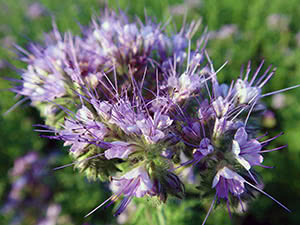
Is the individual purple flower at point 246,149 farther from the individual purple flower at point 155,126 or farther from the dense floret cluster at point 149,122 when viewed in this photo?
the individual purple flower at point 155,126

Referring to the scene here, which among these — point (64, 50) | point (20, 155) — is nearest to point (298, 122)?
point (64, 50)

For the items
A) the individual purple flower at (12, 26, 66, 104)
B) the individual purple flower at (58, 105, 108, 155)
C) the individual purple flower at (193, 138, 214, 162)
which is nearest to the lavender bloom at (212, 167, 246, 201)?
the individual purple flower at (193, 138, 214, 162)

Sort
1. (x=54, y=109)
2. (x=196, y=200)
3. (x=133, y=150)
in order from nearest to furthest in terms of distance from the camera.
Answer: (x=133, y=150), (x=54, y=109), (x=196, y=200)

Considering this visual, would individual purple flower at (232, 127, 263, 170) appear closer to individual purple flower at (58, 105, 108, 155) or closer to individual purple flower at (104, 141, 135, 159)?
individual purple flower at (104, 141, 135, 159)

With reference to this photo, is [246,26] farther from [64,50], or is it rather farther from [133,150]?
[133,150]

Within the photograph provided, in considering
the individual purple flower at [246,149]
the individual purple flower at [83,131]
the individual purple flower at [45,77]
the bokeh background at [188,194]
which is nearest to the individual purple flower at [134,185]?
the individual purple flower at [83,131]

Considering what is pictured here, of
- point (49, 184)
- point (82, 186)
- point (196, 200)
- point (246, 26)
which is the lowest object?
point (49, 184)

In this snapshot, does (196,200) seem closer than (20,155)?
Yes
